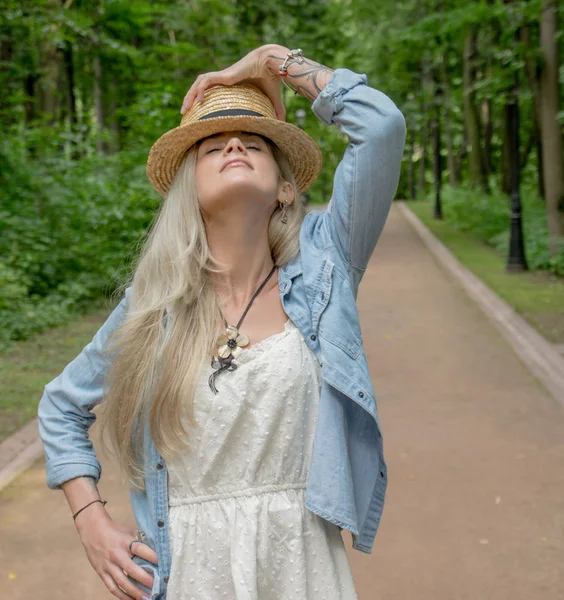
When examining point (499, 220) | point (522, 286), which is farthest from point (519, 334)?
point (499, 220)

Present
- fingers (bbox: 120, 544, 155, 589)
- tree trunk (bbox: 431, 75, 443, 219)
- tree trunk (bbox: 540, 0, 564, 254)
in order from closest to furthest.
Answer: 1. fingers (bbox: 120, 544, 155, 589)
2. tree trunk (bbox: 540, 0, 564, 254)
3. tree trunk (bbox: 431, 75, 443, 219)

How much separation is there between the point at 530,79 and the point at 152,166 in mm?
14970

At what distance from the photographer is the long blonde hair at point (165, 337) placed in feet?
6.31

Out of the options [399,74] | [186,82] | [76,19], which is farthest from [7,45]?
[399,74]

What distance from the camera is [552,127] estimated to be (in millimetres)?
15047

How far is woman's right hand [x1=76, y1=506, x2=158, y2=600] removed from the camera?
1.92 metres

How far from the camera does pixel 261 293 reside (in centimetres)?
213

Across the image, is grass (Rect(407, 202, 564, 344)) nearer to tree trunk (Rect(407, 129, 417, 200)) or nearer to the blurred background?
the blurred background

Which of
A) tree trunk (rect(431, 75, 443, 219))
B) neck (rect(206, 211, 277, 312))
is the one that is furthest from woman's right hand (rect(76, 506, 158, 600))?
tree trunk (rect(431, 75, 443, 219))

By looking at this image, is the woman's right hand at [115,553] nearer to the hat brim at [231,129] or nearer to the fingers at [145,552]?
the fingers at [145,552]

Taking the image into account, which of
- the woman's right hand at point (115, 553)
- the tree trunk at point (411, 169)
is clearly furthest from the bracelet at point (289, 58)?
the tree trunk at point (411, 169)

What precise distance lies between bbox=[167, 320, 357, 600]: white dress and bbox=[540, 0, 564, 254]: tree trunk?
14.0m

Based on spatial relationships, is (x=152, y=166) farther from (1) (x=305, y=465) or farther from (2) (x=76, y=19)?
(2) (x=76, y=19)

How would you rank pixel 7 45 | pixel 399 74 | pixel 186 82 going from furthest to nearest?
pixel 399 74 < pixel 186 82 < pixel 7 45
